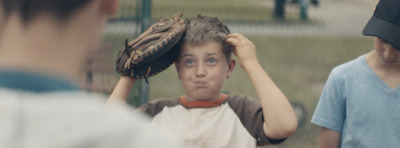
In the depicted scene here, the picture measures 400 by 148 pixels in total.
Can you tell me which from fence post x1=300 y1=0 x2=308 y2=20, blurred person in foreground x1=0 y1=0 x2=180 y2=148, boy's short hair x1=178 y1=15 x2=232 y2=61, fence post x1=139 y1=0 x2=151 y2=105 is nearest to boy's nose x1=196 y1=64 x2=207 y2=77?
boy's short hair x1=178 y1=15 x2=232 y2=61

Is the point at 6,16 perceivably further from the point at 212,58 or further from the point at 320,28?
the point at 320,28

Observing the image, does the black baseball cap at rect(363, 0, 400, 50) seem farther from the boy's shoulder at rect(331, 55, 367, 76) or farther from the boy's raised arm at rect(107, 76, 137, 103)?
the boy's raised arm at rect(107, 76, 137, 103)

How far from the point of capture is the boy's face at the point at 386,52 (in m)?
3.38

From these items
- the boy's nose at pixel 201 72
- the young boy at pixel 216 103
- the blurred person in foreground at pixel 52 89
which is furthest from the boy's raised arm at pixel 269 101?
the blurred person in foreground at pixel 52 89

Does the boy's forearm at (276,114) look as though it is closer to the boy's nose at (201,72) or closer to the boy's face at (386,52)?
the boy's nose at (201,72)

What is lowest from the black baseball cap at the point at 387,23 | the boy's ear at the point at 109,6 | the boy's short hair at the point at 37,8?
the black baseball cap at the point at 387,23

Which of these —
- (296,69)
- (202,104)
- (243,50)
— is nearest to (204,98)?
(202,104)

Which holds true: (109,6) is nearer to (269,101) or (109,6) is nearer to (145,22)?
(269,101)

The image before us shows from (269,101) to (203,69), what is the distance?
33 centimetres

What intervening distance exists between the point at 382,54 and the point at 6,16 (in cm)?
256

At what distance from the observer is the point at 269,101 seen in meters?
3.04

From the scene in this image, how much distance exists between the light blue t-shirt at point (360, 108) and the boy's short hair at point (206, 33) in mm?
642

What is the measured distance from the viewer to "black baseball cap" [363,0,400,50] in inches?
132

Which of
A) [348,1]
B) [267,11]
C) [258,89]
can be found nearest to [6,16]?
[258,89]
